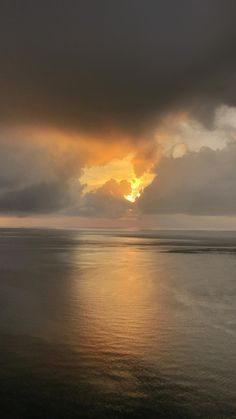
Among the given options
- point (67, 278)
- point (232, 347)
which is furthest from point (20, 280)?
point (232, 347)

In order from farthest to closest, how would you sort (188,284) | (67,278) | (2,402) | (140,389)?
(67,278) < (188,284) < (140,389) < (2,402)

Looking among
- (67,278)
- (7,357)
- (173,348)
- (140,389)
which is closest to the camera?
(140,389)

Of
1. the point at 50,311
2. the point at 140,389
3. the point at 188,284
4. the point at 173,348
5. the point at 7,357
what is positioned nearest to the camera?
the point at 140,389

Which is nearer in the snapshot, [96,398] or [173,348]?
[96,398]

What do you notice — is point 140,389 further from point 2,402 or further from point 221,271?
point 221,271

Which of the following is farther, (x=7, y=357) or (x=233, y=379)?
(x=7, y=357)

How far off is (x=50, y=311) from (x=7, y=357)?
9249 mm

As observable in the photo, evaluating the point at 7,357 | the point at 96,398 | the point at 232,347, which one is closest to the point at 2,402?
the point at 96,398

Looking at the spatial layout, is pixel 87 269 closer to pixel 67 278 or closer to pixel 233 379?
pixel 67 278

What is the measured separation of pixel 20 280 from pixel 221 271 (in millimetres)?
22322

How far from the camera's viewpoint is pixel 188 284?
37.6 meters

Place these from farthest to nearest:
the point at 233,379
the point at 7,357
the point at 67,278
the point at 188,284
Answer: the point at 67,278 → the point at 188,284 → the point at 7,357 → the point at 233,379

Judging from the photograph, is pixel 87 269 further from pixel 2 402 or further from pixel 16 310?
pixel 2 402

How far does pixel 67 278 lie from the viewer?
133 ft
